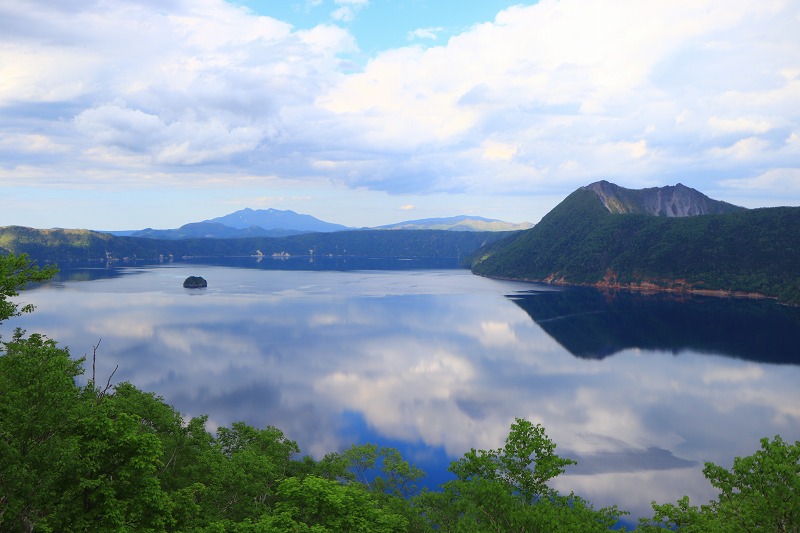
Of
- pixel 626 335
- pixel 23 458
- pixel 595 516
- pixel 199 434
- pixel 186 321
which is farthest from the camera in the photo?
pixel 186 321

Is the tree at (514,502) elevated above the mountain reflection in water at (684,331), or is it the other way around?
the tree at (514,502)

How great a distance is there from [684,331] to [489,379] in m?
86.9

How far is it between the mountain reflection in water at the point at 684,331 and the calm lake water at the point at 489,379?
82 cm

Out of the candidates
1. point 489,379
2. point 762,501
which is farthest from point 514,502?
point 489,379

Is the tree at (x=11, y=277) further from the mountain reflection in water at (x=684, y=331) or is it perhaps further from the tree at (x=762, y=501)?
the mountain reflection in water at (x=684, y=331)

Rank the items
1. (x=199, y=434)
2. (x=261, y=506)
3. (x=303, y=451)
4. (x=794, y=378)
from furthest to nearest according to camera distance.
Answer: (x=794, y=378), (x=303, y=451), (x=199, y=434), (x=261, y=506)

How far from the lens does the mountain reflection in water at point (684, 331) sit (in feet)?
444

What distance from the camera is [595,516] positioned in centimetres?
3184

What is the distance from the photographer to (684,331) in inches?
6280

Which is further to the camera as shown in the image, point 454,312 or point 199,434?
point 454,312

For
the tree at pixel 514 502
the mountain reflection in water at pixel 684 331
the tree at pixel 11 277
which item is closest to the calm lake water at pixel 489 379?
the mountain reflection in water at pixel 684 331

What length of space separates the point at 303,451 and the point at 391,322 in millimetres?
105688

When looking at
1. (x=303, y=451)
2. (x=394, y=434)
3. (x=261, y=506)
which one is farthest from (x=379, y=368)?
(x=261, y=506)

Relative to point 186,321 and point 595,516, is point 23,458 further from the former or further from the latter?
point 186,321
